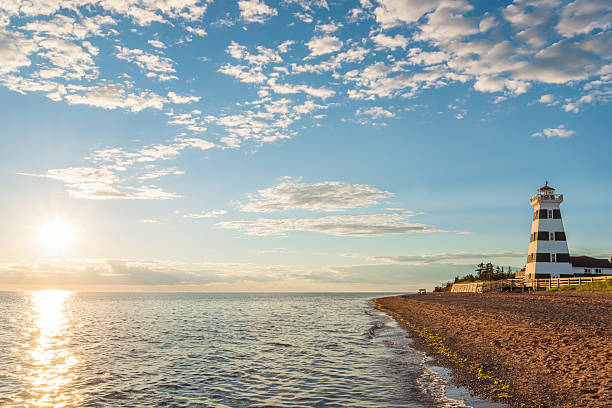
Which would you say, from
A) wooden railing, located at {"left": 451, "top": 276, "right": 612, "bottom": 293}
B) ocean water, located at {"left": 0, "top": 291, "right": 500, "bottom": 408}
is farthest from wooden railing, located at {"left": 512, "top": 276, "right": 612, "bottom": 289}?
ocean water, located at {"left": 0, "top": 291, "right": 500, "bottom": 408}

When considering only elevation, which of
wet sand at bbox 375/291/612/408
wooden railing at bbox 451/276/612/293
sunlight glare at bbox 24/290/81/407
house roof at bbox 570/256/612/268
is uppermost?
house roof at bbox 570/256/612/268

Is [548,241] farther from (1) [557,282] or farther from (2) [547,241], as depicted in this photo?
(1) [557,282]

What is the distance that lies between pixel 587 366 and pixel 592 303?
21.9m

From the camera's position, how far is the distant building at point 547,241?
226 feet

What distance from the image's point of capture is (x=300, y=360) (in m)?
21.6

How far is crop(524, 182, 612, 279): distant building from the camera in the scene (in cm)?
6881

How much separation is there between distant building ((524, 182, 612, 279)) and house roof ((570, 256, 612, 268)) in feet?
27.4

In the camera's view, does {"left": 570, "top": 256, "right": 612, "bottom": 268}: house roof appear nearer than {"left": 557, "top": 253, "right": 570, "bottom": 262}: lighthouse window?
No

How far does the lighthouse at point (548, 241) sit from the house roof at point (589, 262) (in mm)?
13308

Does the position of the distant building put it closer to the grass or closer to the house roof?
the house roof

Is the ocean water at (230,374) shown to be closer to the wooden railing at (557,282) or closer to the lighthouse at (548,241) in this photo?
the wooden railing at (557,282)

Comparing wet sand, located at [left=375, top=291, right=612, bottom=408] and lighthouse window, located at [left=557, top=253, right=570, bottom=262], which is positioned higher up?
lighthouse window, located at [left=557, top=253, right=570, bottom=262]

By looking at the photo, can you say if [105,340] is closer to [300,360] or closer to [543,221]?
[300,360]

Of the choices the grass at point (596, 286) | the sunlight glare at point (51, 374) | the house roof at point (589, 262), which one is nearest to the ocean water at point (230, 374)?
the sunlight glare at point (51, 374)
